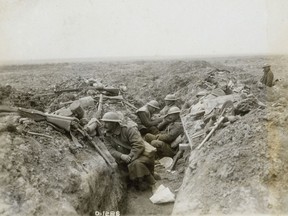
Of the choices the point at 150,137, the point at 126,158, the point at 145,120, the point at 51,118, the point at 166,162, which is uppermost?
the point at 51,118

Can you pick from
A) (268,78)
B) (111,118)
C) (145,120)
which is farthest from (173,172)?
(268,78)

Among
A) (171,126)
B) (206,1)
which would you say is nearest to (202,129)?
(171,126)

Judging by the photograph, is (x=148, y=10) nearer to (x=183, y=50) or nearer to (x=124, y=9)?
(x=124, y=9)

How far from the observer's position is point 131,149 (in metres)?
4.73

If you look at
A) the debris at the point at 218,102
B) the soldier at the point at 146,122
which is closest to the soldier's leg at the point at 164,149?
the soldier at the point at 146,122

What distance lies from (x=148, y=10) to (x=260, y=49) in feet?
5.42

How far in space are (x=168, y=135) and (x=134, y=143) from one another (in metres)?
1.18

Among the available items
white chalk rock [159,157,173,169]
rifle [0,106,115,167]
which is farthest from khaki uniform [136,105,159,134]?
rifle [0,106,115,167]

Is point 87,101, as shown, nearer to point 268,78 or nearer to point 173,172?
point 173,172

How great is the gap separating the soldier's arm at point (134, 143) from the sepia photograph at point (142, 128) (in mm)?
15

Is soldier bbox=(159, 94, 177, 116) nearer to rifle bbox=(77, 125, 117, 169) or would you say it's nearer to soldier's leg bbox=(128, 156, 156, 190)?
soldier's leg bbox=(128, 156, 156, 190)

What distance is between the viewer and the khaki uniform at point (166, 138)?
552 centimetres

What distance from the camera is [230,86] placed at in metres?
6.26

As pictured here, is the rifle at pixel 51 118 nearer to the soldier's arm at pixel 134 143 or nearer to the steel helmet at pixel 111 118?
the steel helmet at pixel 111 118
